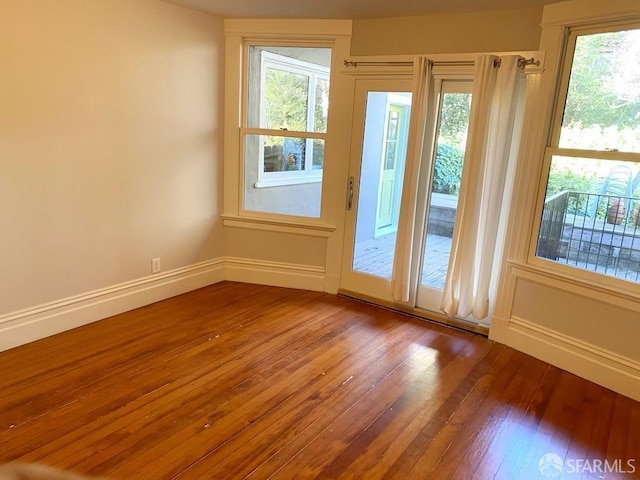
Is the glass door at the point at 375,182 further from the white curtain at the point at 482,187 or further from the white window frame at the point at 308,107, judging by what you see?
the white curtain at the point at 482,187

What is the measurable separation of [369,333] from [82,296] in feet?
6.92

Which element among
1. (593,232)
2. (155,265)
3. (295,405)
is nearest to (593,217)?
(593,232)

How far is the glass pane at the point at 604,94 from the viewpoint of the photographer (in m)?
2.68

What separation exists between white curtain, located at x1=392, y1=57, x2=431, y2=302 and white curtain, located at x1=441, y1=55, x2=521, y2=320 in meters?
0.35

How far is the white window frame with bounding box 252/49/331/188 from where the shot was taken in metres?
3.94

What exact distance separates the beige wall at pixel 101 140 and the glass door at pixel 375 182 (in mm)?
1296

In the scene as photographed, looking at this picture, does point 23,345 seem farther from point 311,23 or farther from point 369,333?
point 311,23

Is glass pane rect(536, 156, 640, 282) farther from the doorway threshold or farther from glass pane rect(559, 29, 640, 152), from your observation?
the doorway threshold

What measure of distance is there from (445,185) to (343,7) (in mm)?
1536

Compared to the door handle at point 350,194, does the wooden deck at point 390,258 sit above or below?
below

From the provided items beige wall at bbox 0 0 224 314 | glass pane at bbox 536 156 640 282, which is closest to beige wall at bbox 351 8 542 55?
glass pane at bbox 536 156 640 282

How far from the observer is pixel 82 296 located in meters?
3.25

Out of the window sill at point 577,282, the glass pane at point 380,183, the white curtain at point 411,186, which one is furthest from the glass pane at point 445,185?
the window sill at point 577,282

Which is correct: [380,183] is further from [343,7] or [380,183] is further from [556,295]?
[556,295]
